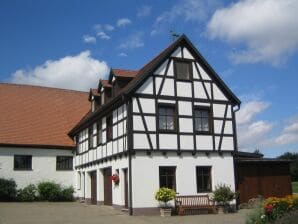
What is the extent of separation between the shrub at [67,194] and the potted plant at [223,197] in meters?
13.8

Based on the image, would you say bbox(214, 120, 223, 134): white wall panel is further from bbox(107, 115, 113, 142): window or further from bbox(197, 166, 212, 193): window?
bbox(107, 115, 113, 142): window

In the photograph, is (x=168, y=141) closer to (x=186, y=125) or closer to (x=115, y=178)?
(x=186, y=125)

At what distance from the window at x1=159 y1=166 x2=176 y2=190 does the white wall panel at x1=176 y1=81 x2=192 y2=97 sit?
155 inches

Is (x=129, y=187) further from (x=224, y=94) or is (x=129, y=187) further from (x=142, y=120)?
(x=224, y=94)

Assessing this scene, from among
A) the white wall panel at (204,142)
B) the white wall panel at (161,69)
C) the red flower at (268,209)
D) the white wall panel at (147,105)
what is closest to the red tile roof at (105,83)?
the white wall panel at (161,69)

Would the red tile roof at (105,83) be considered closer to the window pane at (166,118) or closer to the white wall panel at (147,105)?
the white wall panel at (147,105)

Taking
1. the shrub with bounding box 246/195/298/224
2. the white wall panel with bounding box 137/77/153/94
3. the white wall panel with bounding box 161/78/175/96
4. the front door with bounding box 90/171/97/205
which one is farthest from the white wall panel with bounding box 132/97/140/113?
the shrub with bounding box 246/195/298/224

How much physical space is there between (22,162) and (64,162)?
3.27m

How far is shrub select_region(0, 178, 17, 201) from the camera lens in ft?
98.5

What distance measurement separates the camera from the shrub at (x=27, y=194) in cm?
3098

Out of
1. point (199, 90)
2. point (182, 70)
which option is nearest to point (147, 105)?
point (182, 70)

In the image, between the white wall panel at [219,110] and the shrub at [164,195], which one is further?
the white wall panel at [219,110]

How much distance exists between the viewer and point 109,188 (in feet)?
83.9

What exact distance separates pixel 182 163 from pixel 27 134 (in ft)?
49.7
